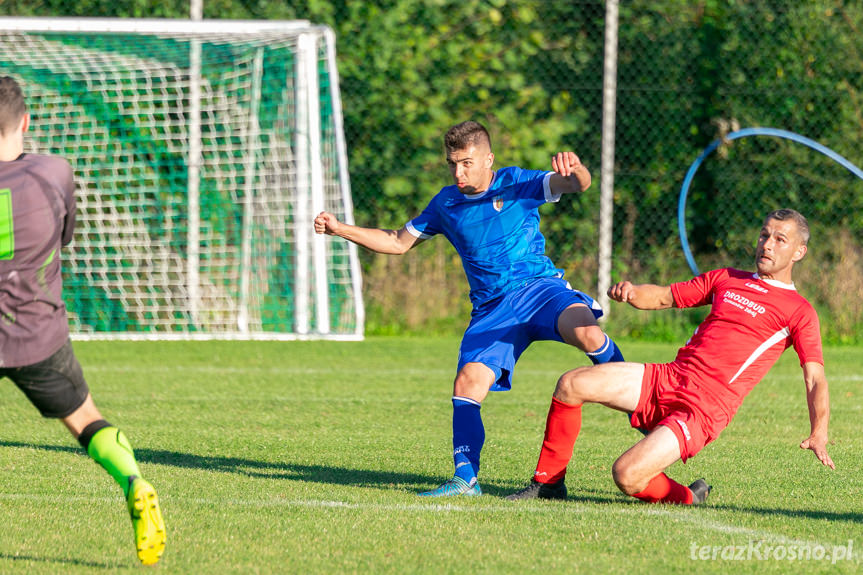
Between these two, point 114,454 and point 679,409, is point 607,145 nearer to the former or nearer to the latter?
point 679,409

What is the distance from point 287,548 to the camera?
4.55 metres

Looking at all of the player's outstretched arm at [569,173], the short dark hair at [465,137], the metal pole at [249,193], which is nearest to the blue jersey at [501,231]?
the player's outstretched arm at [569,173]

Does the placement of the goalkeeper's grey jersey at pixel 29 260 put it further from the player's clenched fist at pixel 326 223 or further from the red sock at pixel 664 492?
the red sock at pixel 664 492

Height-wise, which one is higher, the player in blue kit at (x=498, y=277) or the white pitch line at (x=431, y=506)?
the player in blue kit at (x=498, y=277)

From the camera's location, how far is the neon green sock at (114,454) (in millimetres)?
4219

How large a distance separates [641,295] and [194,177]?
9.23m

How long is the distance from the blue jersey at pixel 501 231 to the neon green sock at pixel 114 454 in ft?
7.81

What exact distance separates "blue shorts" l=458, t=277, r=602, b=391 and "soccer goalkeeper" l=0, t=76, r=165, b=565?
2.18 meters

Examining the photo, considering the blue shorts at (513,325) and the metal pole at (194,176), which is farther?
the metal pole at (194,176)

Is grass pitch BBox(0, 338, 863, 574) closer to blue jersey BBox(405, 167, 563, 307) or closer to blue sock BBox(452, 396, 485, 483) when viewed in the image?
blue sock BBox(452, 396, 485, 483)

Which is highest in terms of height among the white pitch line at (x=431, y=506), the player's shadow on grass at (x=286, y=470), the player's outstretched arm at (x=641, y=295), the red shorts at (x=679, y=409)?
the player's outstretched arm at (x=641, y=295)

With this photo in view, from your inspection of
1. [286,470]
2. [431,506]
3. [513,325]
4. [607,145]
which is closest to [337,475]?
[286,470]

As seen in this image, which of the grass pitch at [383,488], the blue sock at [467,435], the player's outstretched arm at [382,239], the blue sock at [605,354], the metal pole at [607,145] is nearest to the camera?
the grass pitch at [383,488]

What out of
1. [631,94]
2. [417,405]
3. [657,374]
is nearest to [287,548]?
[657,374]
